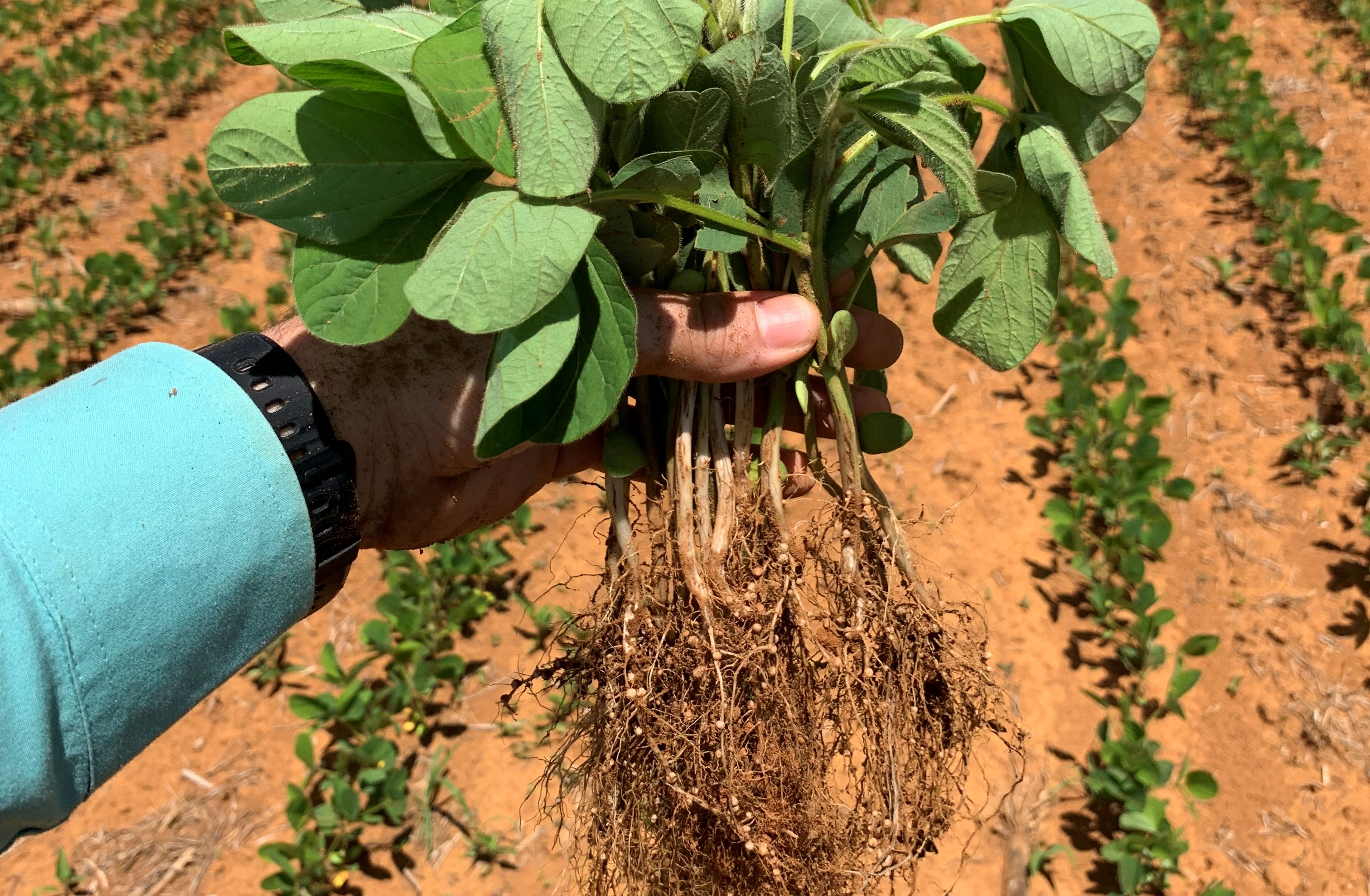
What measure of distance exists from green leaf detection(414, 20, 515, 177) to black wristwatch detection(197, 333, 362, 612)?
435 mm

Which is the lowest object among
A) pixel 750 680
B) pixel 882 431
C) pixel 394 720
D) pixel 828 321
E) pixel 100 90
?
pixel 394 720

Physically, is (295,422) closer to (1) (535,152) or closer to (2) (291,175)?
(2) (291,175)

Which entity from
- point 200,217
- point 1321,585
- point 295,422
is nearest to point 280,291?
point 200,217

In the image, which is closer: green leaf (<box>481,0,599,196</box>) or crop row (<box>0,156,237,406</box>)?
green leaf (<box>481,0,599,196</box>)

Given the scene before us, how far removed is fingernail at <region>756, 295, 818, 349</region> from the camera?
4.12 feet

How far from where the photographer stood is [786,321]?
126 centimetres

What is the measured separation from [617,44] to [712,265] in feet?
1.45

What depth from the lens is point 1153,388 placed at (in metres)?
3.46

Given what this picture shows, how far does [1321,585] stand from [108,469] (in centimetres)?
305

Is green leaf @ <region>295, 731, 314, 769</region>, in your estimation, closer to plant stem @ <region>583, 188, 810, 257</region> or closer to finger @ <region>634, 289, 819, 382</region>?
finger @ <region>634, 289, 819, 382</region>

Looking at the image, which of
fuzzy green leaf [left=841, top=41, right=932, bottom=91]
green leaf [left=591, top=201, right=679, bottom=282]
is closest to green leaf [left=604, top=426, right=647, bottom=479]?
green leaf [left=591, top=201, right=679, bottom=282]

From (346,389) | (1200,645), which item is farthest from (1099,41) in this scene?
(1200,645)

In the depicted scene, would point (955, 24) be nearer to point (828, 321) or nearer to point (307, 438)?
point (828, 321)

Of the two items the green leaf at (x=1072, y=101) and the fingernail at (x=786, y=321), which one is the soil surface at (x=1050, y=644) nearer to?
the fingernail at (x=786, y=321)
